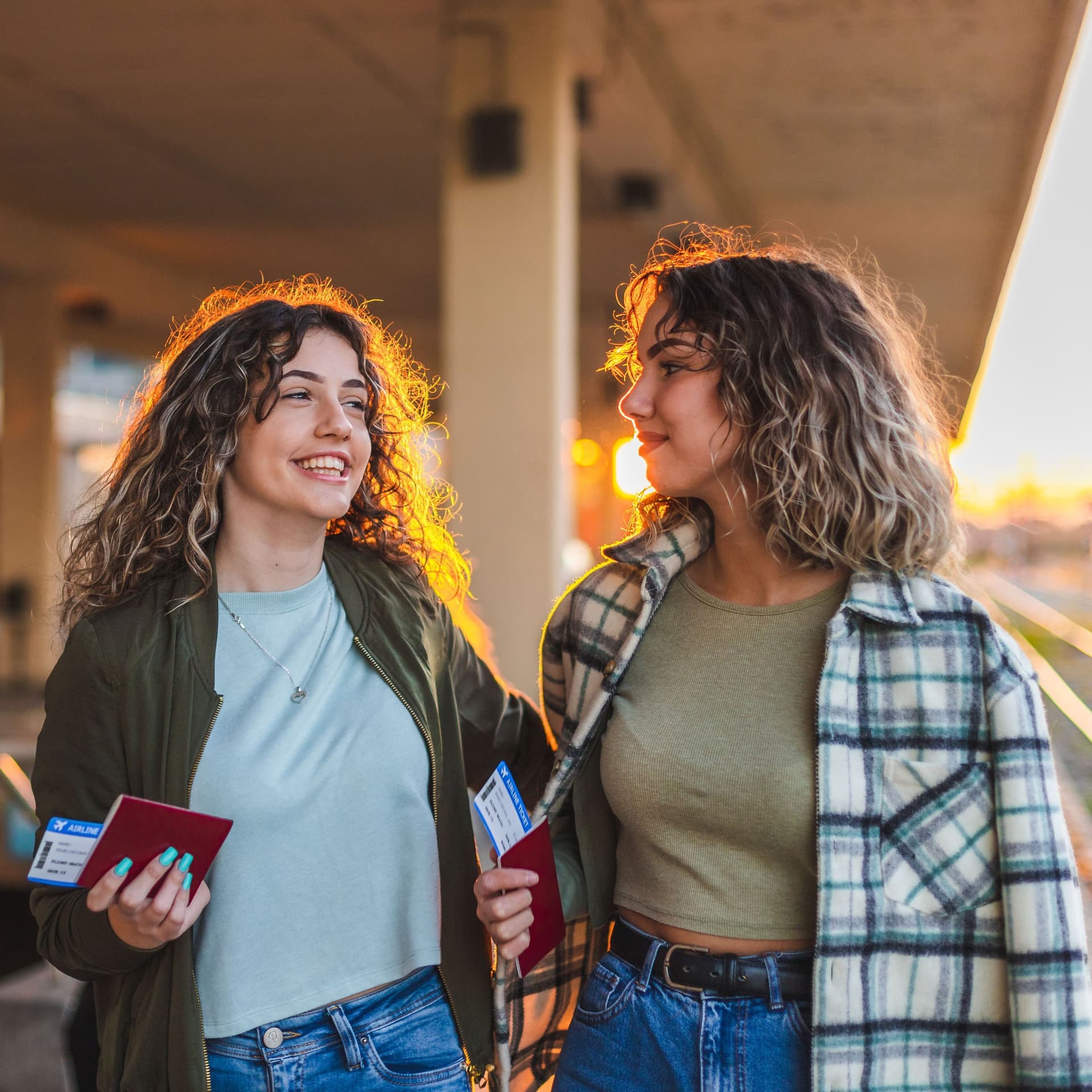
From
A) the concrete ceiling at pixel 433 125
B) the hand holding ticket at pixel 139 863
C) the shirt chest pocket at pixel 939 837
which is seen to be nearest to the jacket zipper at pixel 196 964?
the hand holding ticket at pixel 139 863

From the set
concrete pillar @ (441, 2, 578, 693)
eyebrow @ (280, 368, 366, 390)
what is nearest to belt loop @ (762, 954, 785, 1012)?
eyebrow @ (280, 368, 366, 390)

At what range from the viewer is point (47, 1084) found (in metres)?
3.19

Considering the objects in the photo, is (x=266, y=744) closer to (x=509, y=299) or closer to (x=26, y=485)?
(x=509, y=299)

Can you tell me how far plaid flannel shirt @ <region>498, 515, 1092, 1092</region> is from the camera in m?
1.54

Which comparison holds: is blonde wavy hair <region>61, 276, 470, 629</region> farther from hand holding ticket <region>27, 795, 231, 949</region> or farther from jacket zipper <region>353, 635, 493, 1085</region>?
hand holding ticket <region>27, 795, 231, 949</region>

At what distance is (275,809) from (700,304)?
107cm

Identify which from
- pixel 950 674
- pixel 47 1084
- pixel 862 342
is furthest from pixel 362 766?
pixel 47 1084

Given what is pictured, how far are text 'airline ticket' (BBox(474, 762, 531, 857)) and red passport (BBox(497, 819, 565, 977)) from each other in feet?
0.12

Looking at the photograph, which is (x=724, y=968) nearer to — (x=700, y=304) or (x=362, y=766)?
(x=362, y=766)

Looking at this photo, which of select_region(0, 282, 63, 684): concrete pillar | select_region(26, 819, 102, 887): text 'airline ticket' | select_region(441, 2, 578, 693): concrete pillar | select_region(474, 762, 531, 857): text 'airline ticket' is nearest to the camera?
select_region(26, 819, 102, 887): text 'airline ticket'

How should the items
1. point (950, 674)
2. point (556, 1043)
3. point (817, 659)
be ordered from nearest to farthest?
point (950, 674)
point (817, 659)
point (556, 1043)

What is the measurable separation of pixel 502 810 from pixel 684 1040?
18.2 inches

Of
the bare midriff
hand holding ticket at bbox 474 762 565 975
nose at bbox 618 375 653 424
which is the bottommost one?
the bare midriff

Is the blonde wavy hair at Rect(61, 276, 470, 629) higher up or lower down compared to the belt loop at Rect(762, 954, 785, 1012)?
higher up
